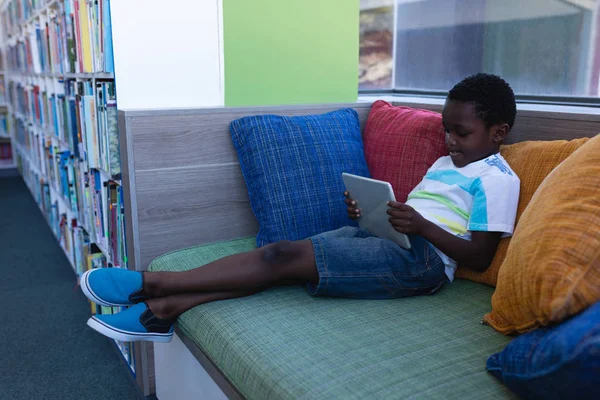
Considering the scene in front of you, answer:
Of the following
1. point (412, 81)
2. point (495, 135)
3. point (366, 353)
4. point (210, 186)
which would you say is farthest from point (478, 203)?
point (412, 81)

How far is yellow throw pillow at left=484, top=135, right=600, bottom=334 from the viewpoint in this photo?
34.8 inches

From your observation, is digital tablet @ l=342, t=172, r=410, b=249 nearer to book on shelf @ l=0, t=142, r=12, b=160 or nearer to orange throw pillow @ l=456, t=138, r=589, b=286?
orange throw pillow @ l=456, t=138, r=589, b=286

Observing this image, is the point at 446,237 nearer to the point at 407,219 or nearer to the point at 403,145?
the point at 407,219

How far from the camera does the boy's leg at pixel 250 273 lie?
4.33ft

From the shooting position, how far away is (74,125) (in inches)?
93.4

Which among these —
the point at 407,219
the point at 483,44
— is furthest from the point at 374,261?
the point at 483,44

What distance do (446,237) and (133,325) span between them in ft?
2.65

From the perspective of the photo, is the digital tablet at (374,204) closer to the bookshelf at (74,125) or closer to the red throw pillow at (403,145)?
the red throw pillow at (403,145)

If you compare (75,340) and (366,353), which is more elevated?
(366,353)

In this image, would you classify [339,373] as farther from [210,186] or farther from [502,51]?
[502,51]

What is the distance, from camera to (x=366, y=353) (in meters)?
1.02

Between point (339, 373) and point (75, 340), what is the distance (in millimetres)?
1536

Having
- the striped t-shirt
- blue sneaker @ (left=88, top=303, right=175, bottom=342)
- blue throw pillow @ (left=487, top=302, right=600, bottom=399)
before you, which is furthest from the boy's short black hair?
blue sneaker @ (left=88, top=303, right=175, bottom=342)

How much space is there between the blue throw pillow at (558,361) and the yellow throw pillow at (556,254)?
4 centimetres
